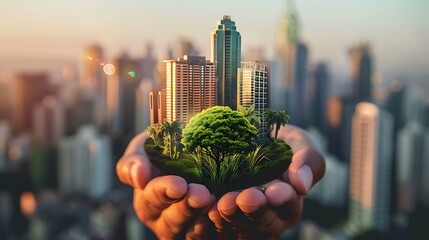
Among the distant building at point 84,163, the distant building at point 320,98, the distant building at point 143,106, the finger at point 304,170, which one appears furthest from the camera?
the distant building at point 320,98

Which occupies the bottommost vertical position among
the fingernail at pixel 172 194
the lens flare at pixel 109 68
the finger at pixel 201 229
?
the finger at pixel 201 229

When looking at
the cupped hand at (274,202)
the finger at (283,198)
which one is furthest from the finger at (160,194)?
the finger at (283,198)

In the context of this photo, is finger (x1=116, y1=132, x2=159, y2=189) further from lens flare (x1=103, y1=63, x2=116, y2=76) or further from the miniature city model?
lens flare (x1=103, y1=63, x2=116, y2=76)

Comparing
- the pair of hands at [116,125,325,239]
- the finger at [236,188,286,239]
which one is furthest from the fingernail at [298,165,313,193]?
the finger at [236,188,286,239]

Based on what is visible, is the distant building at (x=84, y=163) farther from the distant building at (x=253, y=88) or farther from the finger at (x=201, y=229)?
the distant building at (x=253, y=88)

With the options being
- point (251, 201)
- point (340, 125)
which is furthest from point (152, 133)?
point (340, 125)

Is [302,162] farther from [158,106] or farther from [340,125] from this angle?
[340,125]

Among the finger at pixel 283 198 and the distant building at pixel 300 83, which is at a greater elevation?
the distant building at pixel 300 83
